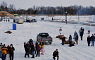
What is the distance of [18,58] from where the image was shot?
12.6m

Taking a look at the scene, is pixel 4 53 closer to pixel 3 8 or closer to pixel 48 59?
pixel 48 59

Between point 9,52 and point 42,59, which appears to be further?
point 42,59

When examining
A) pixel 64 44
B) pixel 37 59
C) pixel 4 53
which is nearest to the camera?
pixel 4 53

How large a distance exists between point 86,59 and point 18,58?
5396 mm

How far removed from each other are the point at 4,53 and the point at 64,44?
936 cm

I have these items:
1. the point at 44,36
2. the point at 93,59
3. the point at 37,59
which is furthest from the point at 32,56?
the point at 44,36

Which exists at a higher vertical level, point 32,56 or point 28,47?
point 28,47

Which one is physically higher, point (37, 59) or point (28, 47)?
point (28, 47)

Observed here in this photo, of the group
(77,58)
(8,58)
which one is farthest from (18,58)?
(77,58)

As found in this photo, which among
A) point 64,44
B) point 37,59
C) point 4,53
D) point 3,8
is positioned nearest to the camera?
point 4,53

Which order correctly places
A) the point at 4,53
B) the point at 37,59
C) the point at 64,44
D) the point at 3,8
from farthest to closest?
the point at 3,8 < the point at 64,44 < the point at 37,59 < the point at 4,53

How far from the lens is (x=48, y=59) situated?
1238 cm

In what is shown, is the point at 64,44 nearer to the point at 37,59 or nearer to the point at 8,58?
the point at 37,59

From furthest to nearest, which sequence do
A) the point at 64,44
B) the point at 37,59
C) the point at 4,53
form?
the point at 64,44
the point at 37,59
the point at 4,53
